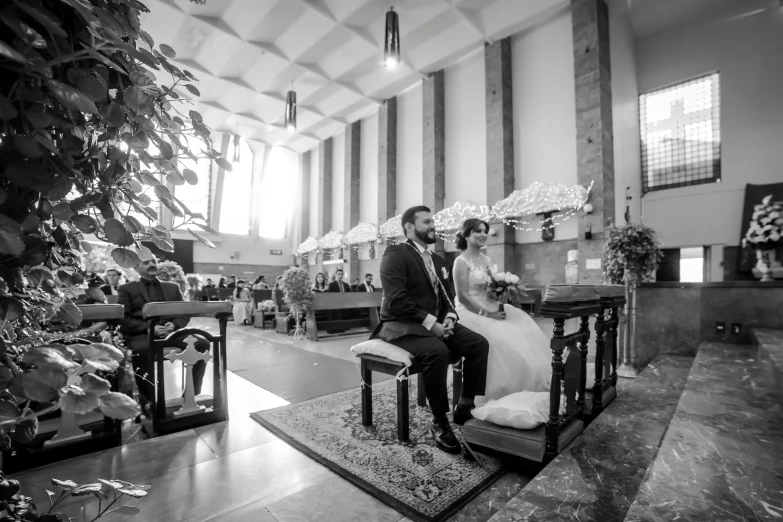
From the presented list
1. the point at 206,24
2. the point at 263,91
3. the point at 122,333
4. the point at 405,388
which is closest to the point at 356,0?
the point at 206,24

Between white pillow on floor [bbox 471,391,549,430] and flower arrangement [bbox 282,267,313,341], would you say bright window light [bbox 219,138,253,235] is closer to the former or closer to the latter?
flower arrangement [bbox 282,267,313,341]

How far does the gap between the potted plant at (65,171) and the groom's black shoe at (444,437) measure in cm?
213

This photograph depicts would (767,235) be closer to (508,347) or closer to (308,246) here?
(508,347)

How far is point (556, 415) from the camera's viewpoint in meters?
2.04

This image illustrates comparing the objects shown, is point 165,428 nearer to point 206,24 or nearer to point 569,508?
point 569,508

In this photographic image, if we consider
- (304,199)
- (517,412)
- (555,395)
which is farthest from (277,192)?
(555,395)

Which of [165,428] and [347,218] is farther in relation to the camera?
[347,218]

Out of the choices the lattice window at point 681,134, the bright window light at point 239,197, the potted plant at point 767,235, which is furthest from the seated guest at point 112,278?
the bright window light at point 239,197

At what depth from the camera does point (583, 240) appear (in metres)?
7.54

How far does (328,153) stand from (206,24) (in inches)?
276

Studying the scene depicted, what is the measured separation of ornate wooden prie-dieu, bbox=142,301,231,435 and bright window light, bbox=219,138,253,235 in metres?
14.4

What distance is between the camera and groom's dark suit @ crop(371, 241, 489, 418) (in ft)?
8.13

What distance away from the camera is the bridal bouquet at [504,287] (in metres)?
3.27

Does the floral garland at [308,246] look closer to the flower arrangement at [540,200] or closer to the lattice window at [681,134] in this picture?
the flower arrangement at [540,200]
